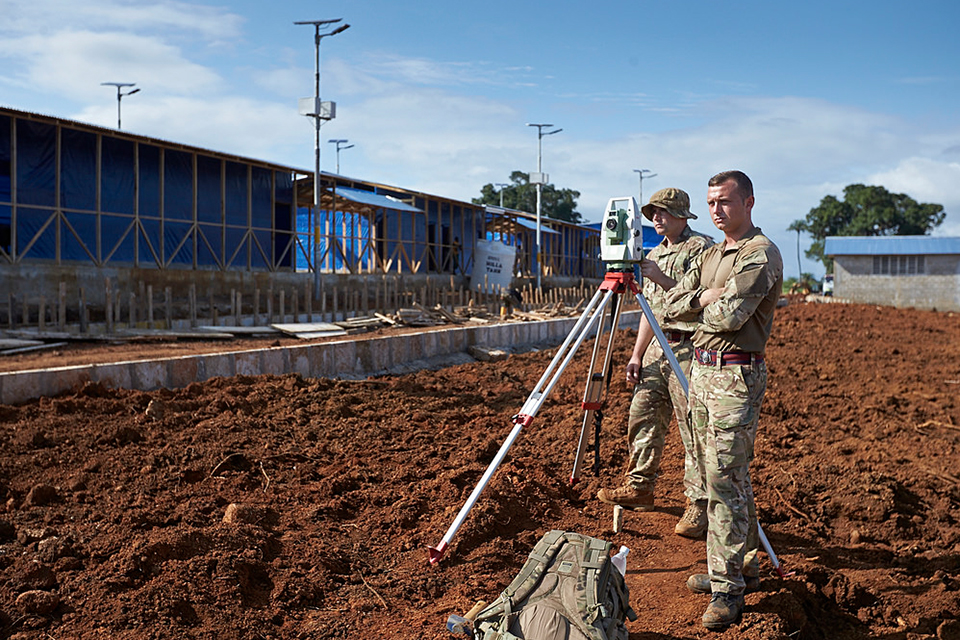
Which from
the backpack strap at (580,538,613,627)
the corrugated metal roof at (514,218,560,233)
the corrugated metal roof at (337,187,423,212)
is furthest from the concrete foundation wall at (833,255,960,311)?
the backpack strap at (580,538,613,627)

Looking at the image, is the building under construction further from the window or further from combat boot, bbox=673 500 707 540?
the window

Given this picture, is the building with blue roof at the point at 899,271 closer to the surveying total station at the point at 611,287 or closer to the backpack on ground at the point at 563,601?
the surveying total station at the point at 611,287

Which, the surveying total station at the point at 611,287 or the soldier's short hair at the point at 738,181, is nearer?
the soldier's short hair at the point at 738,181

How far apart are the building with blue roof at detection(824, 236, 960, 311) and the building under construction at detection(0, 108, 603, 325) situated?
63.3 feet

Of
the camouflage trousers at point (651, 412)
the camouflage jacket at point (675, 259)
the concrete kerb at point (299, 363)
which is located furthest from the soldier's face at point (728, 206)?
the concrete kerb at point (299, 363)

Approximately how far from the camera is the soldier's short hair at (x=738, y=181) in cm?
353

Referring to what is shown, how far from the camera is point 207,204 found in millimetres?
20047

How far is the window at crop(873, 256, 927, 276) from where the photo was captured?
33.0 meters

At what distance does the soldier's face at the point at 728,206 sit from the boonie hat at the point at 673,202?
1194mm

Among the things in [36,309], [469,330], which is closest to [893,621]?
[469,330]

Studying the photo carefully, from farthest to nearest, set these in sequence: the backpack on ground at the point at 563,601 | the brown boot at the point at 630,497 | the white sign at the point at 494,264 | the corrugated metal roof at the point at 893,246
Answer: the corrugated metal roof at the point at 893,246 → the white sign at the point at 494,264 → the brown boot at the point at 630,497 → the backpack on ground at the point at 563,601

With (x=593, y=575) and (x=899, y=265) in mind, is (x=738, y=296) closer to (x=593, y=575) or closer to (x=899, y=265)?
(x=593, y=575)

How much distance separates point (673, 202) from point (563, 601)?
2.80m

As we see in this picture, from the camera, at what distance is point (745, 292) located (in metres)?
3.45
